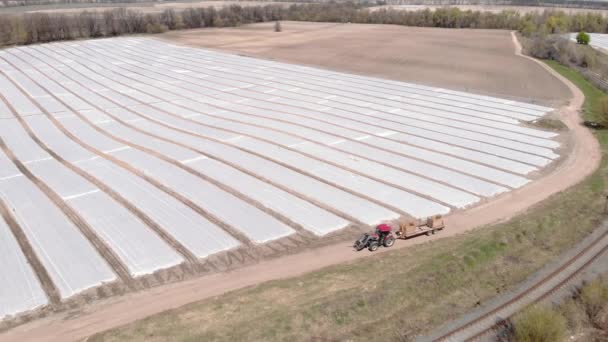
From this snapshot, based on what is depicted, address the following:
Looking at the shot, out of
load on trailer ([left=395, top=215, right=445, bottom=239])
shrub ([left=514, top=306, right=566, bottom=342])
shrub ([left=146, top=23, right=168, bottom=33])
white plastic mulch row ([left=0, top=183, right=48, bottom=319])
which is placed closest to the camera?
shrub ([left=514, top=306, right=566, bottom=342])

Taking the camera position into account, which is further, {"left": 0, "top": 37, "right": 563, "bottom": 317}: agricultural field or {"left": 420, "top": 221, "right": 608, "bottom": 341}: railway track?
{"left": 0, "top": 37, "right": 563, "bottom": 317}: agricultural field

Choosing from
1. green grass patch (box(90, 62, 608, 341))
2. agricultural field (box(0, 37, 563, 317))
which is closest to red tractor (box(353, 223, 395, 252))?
green grass patch (box(90, 62, 608, 341))

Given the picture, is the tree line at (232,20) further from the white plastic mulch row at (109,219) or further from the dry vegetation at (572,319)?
the dry vegetation at (572,319)

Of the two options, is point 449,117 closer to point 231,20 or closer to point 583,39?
point 583,39

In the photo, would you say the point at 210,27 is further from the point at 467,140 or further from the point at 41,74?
the point at 467,140

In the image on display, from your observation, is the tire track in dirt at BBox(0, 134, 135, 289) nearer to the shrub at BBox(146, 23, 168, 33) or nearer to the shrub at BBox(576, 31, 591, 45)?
the shrub at BBox(146, 23, 168, 33)

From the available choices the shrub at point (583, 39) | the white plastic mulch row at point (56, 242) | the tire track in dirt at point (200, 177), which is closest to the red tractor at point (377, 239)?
the tire track in dirt at point (200, 177)

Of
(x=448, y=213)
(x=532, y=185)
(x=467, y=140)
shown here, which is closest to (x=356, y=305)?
(x=448, y=213)
